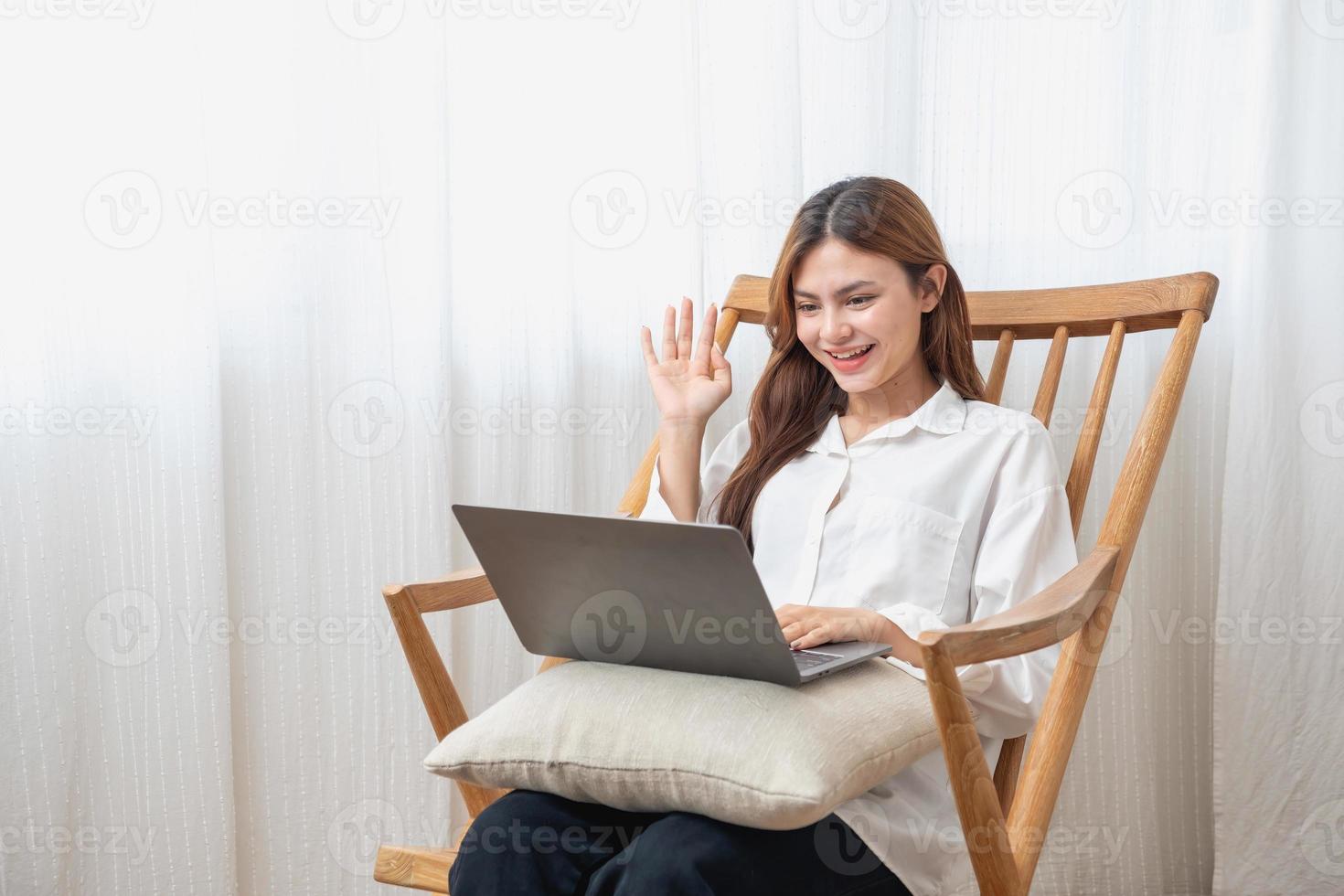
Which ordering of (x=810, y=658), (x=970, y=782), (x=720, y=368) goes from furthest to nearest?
(x=720, y=368) < (x=810, y=658) < (x=970, y=782)

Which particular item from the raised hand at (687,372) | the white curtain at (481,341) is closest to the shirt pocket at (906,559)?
the raised hand at (687,372)

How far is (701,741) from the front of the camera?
2.76ft

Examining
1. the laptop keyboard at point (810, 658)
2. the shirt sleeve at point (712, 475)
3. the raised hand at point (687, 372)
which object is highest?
the raised hand at point (687, 372)

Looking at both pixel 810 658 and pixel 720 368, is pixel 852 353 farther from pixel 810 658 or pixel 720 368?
pixel 810 658

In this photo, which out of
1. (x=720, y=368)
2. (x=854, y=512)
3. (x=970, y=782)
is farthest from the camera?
(x=720, y=368)

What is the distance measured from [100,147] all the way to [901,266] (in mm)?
1015

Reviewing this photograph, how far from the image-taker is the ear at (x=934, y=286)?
125 cm

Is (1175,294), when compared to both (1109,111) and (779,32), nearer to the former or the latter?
(1109,111)

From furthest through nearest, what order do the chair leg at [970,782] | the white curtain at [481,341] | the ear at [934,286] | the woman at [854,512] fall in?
the white curtain at [481,341]
the ear at [934,286]
the woman at [854,512]
the chair leg at [970,782]

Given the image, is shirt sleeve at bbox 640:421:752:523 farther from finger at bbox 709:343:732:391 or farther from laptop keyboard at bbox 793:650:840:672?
laptop keyboard at bbox 793:650:840:672

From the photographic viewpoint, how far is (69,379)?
1.47 m

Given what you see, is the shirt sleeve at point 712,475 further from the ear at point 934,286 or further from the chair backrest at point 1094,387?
the ear at point 934,286

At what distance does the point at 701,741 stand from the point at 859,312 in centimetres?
54

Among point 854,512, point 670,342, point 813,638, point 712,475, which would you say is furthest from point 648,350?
point 813,638
